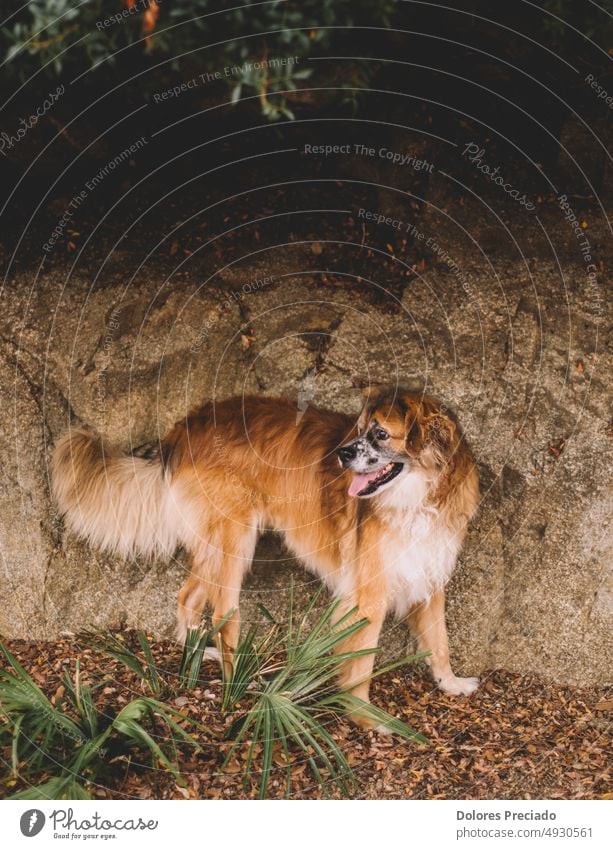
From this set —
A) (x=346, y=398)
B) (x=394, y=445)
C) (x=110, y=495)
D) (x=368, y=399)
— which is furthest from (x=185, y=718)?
(x=346, y=398)

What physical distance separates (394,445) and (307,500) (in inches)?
30.2

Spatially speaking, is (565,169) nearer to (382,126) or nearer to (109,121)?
(382,126)

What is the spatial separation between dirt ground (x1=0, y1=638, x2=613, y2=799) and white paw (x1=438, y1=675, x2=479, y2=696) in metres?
0.06

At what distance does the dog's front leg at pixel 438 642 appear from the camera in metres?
5.68

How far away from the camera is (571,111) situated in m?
5.76

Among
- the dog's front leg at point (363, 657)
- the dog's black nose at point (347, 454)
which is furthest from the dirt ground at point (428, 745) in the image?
the dog's black nose at point (347, 454)

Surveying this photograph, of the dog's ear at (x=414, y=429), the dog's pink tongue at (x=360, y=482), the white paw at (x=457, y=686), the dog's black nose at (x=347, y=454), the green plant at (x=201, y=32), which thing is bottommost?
the white paw at (x=457, y=686)

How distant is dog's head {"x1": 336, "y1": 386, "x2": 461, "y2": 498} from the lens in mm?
5387

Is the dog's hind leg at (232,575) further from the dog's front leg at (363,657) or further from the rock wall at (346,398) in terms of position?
the dog's front leg at (363,657)

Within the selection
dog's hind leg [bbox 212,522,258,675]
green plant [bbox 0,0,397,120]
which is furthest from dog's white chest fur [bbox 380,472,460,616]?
green plant [bbox 0,0,397,120]

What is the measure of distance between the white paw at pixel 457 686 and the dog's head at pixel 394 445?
1467 mm

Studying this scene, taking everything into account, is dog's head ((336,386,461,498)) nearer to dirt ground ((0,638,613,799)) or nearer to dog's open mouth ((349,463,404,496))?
dog's open mouth ((349,463,404,496))
